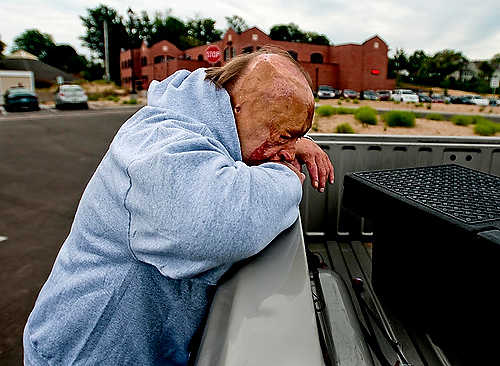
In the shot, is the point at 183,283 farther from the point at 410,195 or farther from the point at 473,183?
the point at 473,183

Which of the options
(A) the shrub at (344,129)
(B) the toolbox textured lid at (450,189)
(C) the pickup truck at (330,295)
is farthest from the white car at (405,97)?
(B) the toolbox textured lid at (450,189)

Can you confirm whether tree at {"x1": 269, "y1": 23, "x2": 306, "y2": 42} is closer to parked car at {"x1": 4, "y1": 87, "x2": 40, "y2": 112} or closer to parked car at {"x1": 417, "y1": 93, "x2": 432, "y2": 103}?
parked car at {"x1": 417, "y1": 93, "x2": 432, "y2": 103}

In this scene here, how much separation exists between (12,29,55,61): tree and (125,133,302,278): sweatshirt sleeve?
95.5 meters

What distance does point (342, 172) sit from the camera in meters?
2.86

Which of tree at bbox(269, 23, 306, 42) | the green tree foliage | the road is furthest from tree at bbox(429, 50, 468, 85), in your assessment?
the road

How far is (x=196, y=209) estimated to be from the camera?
79 centimetres

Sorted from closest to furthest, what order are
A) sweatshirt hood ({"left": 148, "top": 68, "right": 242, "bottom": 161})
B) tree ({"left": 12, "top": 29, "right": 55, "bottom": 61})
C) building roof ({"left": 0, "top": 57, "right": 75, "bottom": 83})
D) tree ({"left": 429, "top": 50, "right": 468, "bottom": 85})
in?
sweatshirt hood ({"left": 148, "top": 68, "right": 242, "bottom": 161})
building roof ({"left": 0, "top": 57, "right": 75, "bottom": 83})
tree ({"left": 429, "top": 50, "right": 468, "bottom": 85})
tree ({"left": 12, "top": 29, "right": 55, "bottom": 61})

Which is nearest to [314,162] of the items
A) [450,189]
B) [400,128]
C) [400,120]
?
[450,189]

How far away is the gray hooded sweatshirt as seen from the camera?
0.82m

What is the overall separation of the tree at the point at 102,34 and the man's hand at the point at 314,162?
8579 centimetres

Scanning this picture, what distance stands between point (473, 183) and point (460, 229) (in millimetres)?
738

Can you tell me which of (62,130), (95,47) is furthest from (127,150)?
Answer: (95,47)

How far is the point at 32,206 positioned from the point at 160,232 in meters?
6.20

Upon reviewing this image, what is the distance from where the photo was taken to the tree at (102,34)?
268ft
